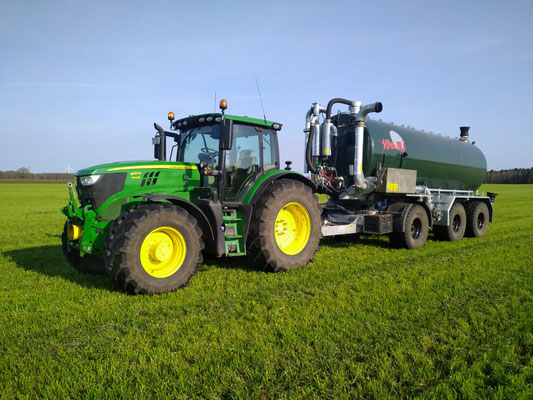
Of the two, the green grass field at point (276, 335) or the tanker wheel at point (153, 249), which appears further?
the tanker wheel at point (153, 249)

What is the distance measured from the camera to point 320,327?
4.16 meters

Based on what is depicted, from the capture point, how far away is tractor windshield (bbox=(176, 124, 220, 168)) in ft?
21.8

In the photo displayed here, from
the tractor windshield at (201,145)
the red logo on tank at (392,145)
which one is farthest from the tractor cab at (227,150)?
the red logo on tank at (392,145)

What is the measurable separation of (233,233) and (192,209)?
34.8 inches

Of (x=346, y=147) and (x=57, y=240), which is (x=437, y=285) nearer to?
(x=346, y=147)

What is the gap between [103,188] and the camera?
577cm

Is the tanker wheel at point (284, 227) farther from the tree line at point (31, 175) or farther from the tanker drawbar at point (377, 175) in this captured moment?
the tree line at point (31, 175)

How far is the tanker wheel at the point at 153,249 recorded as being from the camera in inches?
201

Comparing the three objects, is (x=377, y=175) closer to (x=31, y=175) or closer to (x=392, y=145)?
(x=392, y=145)

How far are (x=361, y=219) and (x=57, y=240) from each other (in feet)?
27.1

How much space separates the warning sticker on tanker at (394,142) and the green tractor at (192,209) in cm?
306

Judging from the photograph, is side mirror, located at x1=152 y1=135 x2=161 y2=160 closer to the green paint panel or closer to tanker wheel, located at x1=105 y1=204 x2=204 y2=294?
the green paint panel

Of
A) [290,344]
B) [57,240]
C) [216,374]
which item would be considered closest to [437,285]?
[290,344]

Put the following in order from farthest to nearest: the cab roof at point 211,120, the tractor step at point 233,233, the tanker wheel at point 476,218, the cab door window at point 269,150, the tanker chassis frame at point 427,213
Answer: the tanker wheel at point 476,218 < the tanker chassis frame at point 427,213 < the cab door window at point 269,150 < the cab roof at point 211,120 < the tractor step at point 233,233
